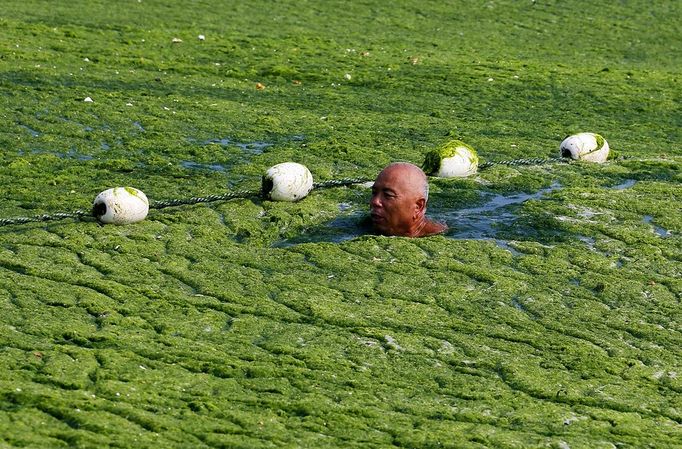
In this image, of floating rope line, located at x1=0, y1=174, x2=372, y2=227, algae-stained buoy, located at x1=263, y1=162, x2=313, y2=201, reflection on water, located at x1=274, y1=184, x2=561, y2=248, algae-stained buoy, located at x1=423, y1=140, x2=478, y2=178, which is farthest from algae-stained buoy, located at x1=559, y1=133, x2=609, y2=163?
algae-stained buoy, located at x1=263, y1=162, x2=313, y2=201

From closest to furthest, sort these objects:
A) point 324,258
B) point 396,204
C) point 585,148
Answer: point 324,258 → point 396,204 → point 585,148

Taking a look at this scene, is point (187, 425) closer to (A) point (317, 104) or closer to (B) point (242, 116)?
(B) point (242, 116)

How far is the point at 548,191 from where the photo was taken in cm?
1001

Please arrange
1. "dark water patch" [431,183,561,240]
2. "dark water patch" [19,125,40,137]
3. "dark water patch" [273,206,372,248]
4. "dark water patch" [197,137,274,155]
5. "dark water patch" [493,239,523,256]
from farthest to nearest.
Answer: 1. "dark water patch" [197,137,274,155]
2. "dark water patch" [19,125,40,137]
3. "dark water patch" [431,183,561,240]
4. "dark water patch" [273,206,372,248]
5. "dark water patch" [493,239,523,256]

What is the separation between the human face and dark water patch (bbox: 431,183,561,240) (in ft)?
1.24

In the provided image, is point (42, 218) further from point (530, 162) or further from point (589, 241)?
point (530, 162)

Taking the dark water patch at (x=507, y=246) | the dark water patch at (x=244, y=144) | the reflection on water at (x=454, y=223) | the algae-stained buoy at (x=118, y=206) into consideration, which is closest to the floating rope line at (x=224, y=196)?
the algae-stained buoy at (x=118, y=206)

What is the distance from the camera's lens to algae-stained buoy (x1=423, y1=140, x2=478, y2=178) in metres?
10.1

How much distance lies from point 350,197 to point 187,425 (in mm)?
4405

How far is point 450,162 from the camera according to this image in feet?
33.1

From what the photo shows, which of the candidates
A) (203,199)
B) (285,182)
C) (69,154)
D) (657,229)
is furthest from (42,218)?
(657,229)

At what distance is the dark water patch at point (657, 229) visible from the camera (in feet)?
29.2

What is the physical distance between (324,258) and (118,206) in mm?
1453

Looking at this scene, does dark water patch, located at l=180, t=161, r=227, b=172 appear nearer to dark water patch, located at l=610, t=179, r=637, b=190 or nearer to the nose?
the nose
